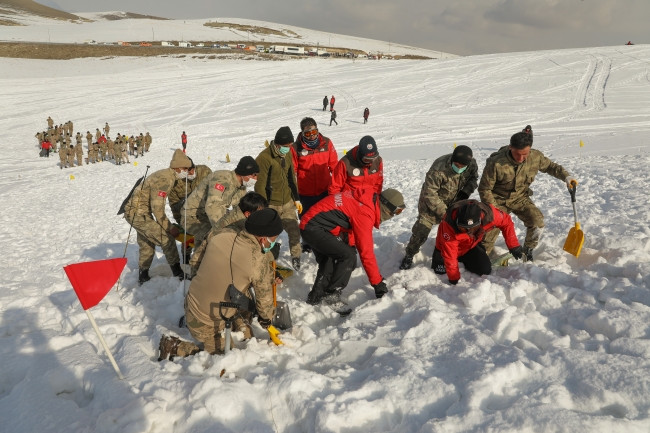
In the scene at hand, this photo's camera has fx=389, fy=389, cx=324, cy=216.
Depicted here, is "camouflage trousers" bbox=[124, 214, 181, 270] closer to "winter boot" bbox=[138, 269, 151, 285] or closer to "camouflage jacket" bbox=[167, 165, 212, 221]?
"winter boot" bbox=[138, 269, 151, 285]

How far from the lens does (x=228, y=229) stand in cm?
345

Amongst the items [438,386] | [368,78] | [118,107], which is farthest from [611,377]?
[368,78]

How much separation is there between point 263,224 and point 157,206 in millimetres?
2773

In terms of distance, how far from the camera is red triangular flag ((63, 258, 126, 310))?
3188mm

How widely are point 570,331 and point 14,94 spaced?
42.3 metres

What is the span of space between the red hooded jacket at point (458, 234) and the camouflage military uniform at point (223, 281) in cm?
214

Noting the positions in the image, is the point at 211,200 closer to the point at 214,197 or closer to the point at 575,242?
the point at 214,197

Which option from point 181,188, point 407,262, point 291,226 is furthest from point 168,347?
point 407,262

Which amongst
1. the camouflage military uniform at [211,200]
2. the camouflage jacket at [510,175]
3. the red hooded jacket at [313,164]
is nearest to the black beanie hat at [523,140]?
the camouflage jacket at [510,175]

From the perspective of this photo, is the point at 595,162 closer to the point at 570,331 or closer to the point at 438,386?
the point at 570,331

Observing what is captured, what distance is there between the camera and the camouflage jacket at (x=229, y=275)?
3.33m

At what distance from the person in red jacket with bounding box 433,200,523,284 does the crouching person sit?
2.09 meters

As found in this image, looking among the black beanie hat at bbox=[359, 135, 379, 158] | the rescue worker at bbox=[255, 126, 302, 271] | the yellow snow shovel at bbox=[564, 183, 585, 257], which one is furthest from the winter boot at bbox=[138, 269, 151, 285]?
the yellow snow shovel at bbox=[564, 183, 585, 257]

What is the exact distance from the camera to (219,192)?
4.86m
